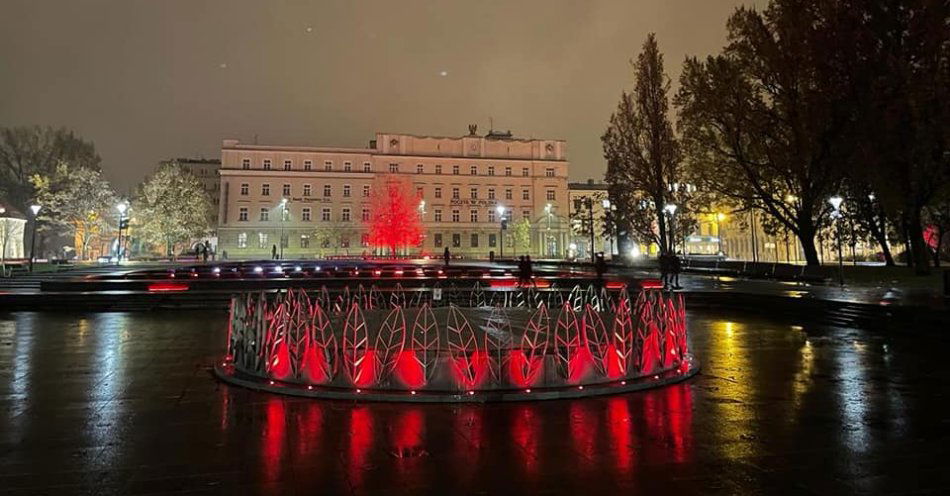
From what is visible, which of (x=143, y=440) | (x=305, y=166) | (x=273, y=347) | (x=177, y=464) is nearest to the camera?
(x=177, y=464)

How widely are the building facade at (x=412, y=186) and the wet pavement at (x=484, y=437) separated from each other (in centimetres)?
7047

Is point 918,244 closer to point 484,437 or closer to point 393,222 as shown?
point 484,437

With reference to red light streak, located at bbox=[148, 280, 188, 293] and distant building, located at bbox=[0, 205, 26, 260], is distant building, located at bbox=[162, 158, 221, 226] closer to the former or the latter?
distant building, located at bbox=[0, 205, 26, 260]

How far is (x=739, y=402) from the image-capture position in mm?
6781

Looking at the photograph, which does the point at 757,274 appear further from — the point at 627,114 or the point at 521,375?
the point at 521,375

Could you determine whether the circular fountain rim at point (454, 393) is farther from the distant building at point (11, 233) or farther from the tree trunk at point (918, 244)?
the distant building at point (11, 233)

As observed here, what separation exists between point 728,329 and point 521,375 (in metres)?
8.57

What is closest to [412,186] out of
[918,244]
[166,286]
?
[166,286]

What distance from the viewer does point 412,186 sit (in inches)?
3371

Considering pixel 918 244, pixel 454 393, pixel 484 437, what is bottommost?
pixel 484 437

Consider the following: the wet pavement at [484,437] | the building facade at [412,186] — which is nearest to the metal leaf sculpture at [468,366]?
the wet pavement at [484,437]

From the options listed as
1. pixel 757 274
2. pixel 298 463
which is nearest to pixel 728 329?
pixel 298 463

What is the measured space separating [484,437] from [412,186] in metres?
81.6

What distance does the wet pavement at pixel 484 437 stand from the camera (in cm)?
430
